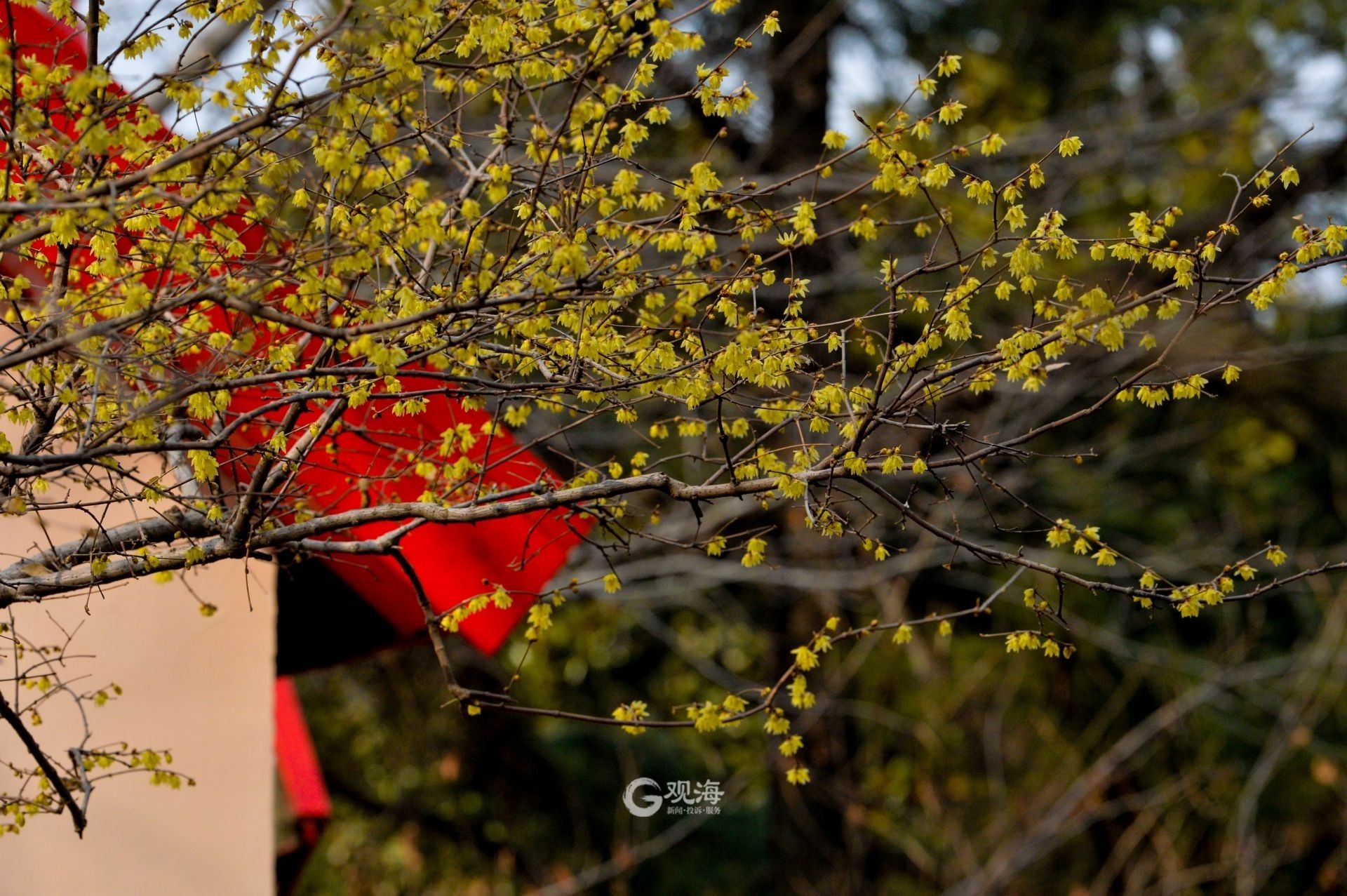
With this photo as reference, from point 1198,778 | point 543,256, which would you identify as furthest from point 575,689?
point 543,256

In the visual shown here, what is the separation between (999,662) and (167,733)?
845 cm

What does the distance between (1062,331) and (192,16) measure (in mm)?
2279

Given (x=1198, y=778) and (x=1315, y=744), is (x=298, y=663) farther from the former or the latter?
(x=1315, y=744)

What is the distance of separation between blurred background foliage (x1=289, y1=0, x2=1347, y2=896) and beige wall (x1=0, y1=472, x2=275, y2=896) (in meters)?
4.73

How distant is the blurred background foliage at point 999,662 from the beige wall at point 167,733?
4734 millimetres

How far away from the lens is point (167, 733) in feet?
16.3

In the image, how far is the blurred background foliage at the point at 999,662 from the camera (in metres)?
10.1

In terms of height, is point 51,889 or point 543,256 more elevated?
point 543,256

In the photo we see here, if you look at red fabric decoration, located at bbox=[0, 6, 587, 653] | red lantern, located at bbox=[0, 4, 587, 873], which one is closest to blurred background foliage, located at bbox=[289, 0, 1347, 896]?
red lantern, located at bbox=[0, 4, 587, 873]

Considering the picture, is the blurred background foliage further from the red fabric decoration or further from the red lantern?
the red fabric decoration

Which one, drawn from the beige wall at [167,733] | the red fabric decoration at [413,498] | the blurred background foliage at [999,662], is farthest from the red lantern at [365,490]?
the blurred background foliage at [999,662]

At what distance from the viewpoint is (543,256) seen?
312cm

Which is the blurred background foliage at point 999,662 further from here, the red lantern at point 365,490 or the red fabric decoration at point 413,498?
the red fabric decoration at point 413,498

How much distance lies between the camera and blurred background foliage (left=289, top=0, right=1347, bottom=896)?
33.1 feet
